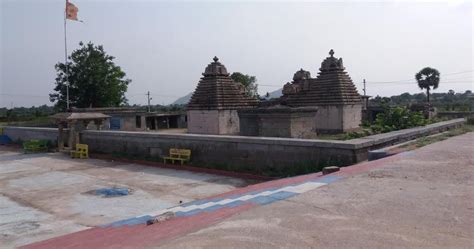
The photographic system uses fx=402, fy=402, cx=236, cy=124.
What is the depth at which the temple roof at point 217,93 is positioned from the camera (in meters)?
19.2

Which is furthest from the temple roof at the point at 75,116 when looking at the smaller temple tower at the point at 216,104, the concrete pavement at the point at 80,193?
the smaller temple tower at the point at 216,104

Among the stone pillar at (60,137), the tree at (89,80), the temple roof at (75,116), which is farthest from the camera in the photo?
the tree at (89,80)

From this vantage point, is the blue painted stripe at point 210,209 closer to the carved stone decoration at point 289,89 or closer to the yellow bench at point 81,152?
the yellow bench at point 81,152

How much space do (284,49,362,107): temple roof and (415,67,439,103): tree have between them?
32.4 m

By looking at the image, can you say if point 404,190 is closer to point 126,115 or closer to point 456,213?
point 456,213

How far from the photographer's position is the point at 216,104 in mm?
19047

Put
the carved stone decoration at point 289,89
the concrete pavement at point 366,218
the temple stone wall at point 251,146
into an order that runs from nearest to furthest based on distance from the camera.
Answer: the concrete pavement at point 366,218 → the temple stone wall at point 251,146 → the carved stone decoration at point 289,89

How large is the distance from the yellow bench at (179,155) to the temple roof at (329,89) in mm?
8882

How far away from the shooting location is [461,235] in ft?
11.8

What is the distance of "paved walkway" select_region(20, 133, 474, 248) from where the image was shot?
11.8 ft

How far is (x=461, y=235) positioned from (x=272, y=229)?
170 cm

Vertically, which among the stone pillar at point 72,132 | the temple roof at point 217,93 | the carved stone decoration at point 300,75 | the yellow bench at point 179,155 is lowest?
the yellow bench at point 179,155

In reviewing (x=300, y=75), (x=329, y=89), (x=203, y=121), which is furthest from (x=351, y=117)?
(x=203, y=121)

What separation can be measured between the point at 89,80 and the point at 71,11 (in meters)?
8.17
